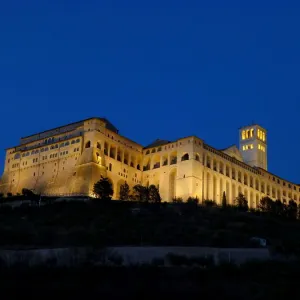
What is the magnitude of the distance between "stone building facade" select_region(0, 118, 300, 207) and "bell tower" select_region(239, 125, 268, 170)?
1404 cm

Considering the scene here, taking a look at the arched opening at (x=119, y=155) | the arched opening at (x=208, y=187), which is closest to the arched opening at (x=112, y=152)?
the arched opening at (x=119, y=155)

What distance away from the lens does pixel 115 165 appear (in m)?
76.4

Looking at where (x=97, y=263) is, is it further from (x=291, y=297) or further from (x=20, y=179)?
(x=20, y=179)

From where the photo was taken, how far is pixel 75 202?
2505 inches

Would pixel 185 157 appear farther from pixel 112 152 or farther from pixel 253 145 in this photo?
pixel 253 145

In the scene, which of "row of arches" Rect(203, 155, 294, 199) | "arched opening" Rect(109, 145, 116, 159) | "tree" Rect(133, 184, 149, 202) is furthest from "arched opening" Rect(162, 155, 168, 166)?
"tree" Rect(133, 184, 149, 202)

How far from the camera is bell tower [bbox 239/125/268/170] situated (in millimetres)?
100125

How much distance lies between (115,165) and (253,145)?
31.8m

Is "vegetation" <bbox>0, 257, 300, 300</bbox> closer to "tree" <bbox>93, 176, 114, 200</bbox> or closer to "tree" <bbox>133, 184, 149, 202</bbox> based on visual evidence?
"tree" <bbox>93, 176, 114, 200</bbox>

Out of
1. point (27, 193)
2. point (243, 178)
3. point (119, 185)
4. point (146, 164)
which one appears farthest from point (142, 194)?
point (243, 178)

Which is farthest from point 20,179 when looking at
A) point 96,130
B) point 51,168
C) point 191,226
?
point 191,226

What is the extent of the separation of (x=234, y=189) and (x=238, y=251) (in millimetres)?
42697

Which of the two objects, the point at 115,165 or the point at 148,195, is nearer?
the point at 148,195

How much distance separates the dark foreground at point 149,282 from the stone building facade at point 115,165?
3767 centimetres
